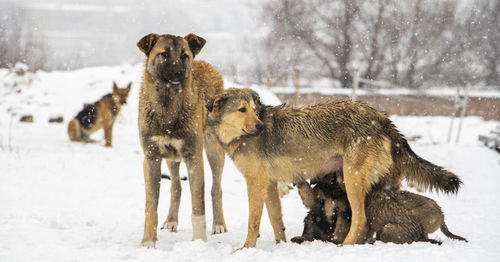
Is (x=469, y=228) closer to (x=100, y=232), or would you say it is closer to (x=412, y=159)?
(x=412, y=159)

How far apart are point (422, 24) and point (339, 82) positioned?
5165mm

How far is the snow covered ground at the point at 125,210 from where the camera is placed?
414 centimetres

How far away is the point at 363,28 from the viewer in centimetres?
2389

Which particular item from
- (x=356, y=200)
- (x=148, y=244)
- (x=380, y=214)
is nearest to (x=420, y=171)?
(x=380, y=214)

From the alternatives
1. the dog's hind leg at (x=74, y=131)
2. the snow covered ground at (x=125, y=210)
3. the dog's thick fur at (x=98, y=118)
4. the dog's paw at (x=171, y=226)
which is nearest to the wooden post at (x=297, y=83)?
the snow covered ground at (x=125, y=210)

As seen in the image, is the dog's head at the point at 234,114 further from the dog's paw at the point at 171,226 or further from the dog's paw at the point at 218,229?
the dog's paw at the point at 171,226

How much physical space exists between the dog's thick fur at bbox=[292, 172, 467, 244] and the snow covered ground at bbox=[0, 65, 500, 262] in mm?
294

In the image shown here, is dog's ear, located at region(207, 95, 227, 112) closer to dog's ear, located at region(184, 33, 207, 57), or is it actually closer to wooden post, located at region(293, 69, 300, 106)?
dog's ear, located at region(184, 33, 207, 57)

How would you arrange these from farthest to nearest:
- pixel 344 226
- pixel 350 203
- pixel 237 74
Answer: pixel 237 74, pixel 344 226, pixel 350 203

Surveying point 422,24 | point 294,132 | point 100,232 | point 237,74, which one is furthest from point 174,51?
point 422,24

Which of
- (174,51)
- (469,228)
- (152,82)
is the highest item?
(174,51)

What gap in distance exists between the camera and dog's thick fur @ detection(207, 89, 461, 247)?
4.58 meters

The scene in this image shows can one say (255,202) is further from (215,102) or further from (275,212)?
(215,102)

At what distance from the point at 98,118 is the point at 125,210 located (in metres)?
7.49
